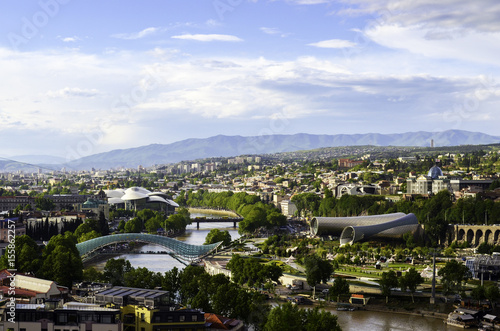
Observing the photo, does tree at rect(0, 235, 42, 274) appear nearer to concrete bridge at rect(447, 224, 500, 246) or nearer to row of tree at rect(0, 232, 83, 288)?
row of tree at rect(0, 232, 83, 288)

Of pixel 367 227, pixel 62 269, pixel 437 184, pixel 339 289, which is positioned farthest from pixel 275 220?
pixel 62 269

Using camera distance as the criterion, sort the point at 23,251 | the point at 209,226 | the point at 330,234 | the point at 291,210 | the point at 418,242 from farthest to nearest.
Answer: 1. the point at 291,210
2. the point at 209,226
3. the point at 330,234
4. the point at 418,242
5. the point at 23,251

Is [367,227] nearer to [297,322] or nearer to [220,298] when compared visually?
[220,298]

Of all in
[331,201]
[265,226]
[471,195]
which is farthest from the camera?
[331,201]

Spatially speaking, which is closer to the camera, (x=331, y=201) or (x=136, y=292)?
(x=136, y=292)

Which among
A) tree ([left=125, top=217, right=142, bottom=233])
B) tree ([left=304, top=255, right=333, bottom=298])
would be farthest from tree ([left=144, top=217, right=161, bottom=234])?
tree ([left=304, top=255, right=333, bottom=298])

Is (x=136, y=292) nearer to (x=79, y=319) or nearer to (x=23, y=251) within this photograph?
(x=79, y=319)

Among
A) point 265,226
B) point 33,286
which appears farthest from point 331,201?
point 33,286

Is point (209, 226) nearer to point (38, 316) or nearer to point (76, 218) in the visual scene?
point (76, 218)
